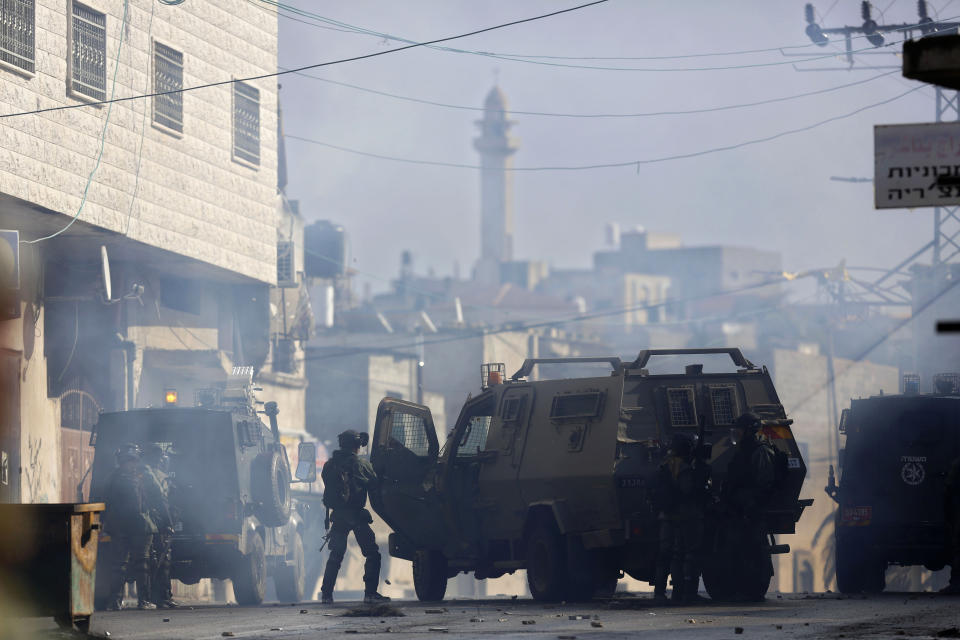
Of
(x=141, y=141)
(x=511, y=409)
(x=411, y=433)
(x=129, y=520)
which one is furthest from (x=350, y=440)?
(x=141, y=141)

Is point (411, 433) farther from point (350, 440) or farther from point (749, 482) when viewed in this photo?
point (749, 482)

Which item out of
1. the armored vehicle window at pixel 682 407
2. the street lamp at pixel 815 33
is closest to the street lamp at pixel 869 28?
the street lamp at pixel 815 33

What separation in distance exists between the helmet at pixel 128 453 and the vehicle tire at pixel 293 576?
14.9ft

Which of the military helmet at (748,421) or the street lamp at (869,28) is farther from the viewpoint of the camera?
the street lamp at (869,28)

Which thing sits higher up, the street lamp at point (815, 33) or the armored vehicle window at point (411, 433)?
the street lamp at point (815, 33)

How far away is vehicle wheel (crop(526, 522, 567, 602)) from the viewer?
1612 centimetres

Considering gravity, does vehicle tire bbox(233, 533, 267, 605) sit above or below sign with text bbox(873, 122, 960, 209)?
below

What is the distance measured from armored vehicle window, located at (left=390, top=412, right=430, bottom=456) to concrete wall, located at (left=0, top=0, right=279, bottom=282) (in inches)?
273

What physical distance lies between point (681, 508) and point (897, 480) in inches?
161

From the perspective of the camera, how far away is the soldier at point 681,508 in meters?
15.2

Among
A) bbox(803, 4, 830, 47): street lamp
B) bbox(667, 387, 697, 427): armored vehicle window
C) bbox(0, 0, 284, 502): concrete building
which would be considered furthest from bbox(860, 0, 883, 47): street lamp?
bbox(667, 387, 697, 427): armored vehicle window

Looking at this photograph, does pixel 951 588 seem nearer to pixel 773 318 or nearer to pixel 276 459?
pixel 276 459

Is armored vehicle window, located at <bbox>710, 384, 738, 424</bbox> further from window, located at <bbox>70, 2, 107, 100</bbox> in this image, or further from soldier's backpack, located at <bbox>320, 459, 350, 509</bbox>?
window, located at <bbox>70, 2, 107, 100</bbox>

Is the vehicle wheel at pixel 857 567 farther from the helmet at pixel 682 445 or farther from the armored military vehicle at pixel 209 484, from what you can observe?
the armored military vehicle at pixel 209 484
